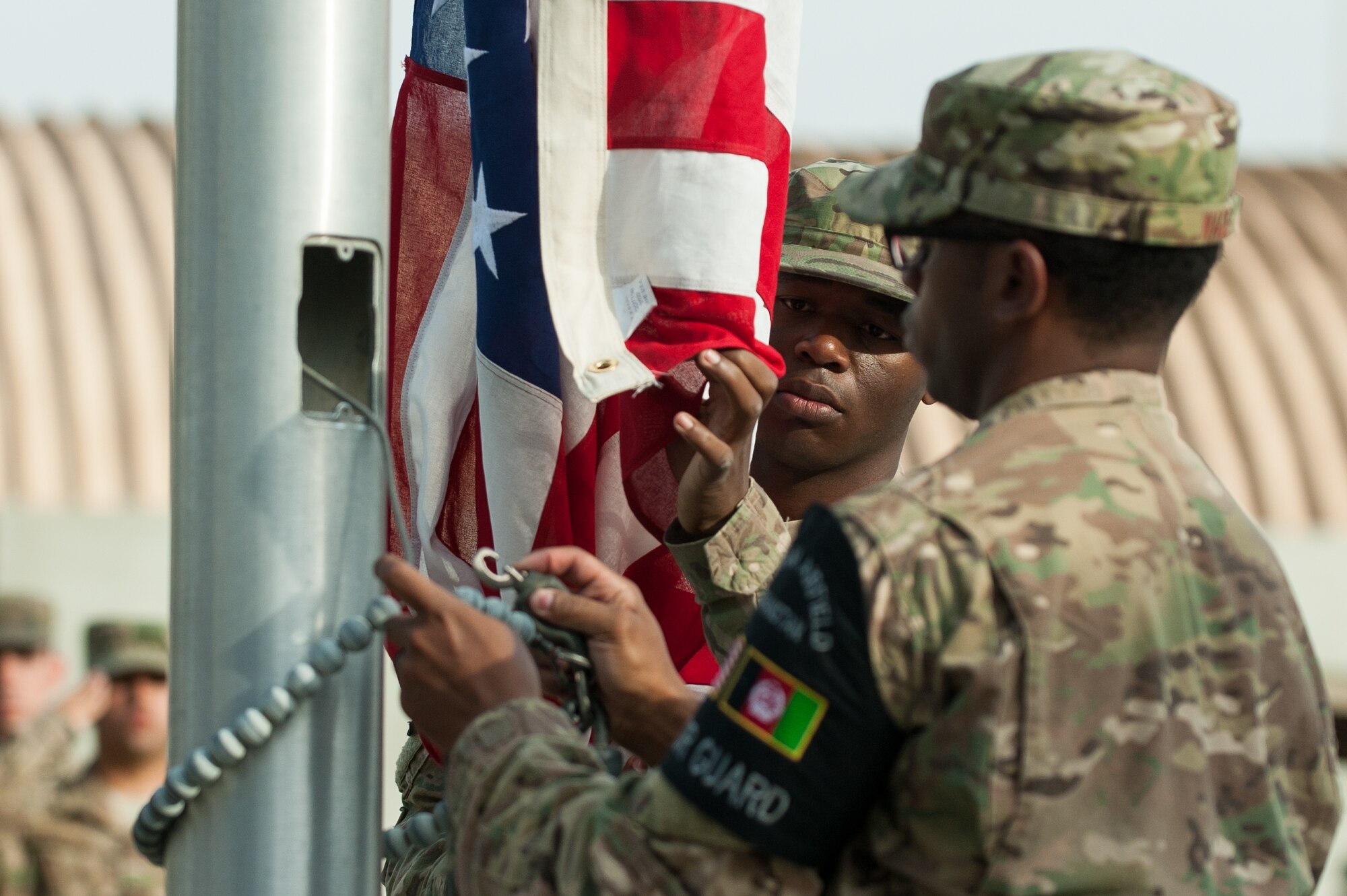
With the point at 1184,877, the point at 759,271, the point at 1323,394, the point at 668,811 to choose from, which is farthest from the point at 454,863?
the point at 1323,394

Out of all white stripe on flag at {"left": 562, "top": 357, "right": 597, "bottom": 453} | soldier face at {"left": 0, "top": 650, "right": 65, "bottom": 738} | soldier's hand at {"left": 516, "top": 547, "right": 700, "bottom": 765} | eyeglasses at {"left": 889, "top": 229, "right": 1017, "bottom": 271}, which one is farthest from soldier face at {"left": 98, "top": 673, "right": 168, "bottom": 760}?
eyeglasses at {"left": 889, "top": 229, "right": 1017, "bottom": 271}

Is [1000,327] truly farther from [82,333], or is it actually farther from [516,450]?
[82,333]

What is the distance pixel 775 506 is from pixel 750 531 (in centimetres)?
25

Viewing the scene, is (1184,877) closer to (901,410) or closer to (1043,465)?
(1043,465)

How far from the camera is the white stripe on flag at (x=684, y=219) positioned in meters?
2.25

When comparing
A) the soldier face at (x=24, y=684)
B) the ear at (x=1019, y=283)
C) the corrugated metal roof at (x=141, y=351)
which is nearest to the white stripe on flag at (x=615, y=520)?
the ear at (x=1019, y=283)

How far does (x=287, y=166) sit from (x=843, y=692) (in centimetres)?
78

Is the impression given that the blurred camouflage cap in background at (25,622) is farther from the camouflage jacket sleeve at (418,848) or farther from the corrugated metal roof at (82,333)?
the camouflage jacket sleeve at (418,848)

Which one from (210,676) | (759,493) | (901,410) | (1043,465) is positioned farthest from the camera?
(901,410)

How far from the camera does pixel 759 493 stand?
2660 millimetres

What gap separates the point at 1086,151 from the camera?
1.58 meters

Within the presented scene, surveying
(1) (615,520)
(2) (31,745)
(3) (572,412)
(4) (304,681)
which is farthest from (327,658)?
(2) (31,745)

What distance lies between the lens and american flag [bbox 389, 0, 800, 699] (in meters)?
2.25

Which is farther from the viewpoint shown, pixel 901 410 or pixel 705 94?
pixel 901 410
